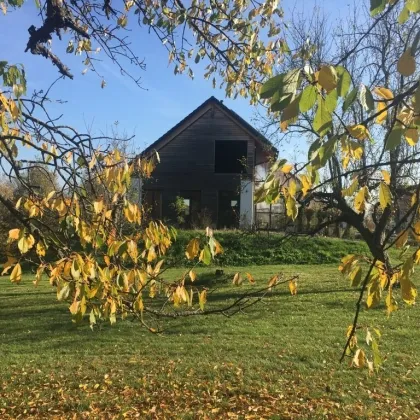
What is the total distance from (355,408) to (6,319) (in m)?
7.68

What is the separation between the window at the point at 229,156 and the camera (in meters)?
23.9

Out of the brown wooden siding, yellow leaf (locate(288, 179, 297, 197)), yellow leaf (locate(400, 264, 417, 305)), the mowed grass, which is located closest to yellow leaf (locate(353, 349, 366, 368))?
yellow leaf (locate(400, 264, 417, 305))

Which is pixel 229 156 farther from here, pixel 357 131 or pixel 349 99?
pixel 349 99

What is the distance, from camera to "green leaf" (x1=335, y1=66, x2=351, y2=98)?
1.13m

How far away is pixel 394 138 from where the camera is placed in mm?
1256

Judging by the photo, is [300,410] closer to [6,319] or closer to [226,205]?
[6,319]

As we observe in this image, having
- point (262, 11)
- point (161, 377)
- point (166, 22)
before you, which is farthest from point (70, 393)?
point (262, 11)

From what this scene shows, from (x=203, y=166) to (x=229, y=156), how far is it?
1.47m

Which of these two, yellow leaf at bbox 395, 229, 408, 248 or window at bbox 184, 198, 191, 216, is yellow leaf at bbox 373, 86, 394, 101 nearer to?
yellow leaf at bbox 395, 229, 408, 248

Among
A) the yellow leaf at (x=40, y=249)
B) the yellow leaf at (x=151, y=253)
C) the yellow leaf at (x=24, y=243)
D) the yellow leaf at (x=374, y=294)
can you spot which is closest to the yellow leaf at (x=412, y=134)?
the yellow leaf at (x=374, y=294)

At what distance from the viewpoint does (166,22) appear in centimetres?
427

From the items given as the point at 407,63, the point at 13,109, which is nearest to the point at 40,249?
the point at 13,109

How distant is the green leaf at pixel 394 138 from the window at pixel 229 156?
22.6 m

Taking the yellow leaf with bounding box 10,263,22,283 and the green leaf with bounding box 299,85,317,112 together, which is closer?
the green leaf with bounding box 299,85,317,112
